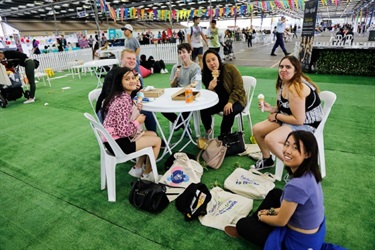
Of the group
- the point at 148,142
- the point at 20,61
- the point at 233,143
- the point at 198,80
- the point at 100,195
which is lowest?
the point at 100,195

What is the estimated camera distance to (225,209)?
206cm

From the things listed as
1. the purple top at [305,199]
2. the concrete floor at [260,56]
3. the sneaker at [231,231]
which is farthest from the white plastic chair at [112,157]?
the concrete floor at [260,56]

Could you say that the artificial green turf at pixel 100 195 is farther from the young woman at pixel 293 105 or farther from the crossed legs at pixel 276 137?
the young woman at pixel 293 105

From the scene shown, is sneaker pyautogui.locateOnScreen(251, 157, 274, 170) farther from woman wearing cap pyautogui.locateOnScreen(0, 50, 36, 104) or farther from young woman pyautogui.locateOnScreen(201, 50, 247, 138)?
woman wearing cap pyautogui.locateOnScreen(0, 50, 36, 104)

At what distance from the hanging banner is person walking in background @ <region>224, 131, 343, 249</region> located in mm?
6785

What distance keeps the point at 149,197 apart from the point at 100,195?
608 mm

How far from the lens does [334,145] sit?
10.2 feet

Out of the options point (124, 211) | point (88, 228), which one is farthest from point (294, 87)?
point (88, 228)

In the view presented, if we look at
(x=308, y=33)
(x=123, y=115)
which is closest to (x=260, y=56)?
(x=308, y=33)

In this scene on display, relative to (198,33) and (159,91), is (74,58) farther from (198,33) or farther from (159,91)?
(159,91)

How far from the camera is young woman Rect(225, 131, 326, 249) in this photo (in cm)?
128

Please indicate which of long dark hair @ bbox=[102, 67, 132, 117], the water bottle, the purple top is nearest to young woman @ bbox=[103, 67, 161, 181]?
long dark hair @ bbox=[102, 67, 132, 117]

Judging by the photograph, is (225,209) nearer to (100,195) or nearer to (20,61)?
(100,195)

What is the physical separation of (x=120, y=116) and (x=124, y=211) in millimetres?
829
